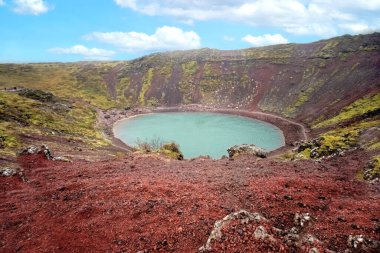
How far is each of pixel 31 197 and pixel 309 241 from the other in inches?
1187

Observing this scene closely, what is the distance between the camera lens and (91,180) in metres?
38.9

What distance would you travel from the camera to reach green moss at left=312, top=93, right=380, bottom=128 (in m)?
98.7

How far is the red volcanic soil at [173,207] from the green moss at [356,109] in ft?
211

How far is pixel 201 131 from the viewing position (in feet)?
427

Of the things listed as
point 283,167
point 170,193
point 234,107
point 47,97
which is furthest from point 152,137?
point 170,193

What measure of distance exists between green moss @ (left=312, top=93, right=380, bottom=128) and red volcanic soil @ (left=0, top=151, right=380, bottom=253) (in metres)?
64.3

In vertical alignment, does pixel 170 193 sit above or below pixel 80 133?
above

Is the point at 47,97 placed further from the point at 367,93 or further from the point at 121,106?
the point at 367,93

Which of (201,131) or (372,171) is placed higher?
(372,171)

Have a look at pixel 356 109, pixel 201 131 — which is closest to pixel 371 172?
pixel 356 109

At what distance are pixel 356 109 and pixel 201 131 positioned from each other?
57.8 metres

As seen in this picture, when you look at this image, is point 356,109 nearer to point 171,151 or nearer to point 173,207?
point 171,151

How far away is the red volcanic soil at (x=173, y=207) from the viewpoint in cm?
2303

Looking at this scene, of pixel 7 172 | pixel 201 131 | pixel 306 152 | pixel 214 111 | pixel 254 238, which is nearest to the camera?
pixel 254 238
